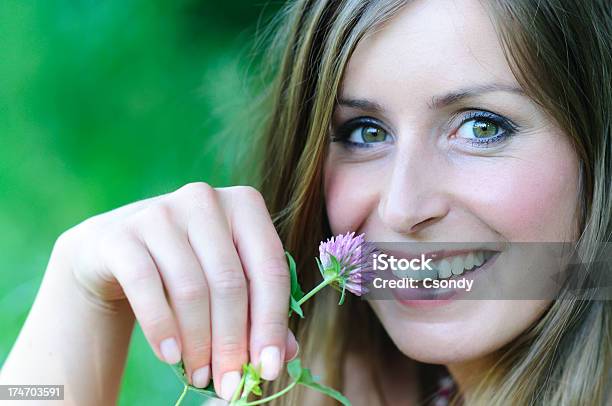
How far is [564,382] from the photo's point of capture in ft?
3.20

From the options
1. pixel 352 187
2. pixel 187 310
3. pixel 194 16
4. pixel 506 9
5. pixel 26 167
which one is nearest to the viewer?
pixel 187 310

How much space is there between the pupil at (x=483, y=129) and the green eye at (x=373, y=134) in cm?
13

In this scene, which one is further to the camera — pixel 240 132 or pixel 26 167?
pixel 26 167

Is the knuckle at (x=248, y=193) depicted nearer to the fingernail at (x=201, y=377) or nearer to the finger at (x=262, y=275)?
the finger at (x=262, y=275)

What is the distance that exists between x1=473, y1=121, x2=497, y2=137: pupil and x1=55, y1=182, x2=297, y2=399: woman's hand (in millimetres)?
286

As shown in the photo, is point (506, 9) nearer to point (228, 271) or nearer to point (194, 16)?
point (228, 271)

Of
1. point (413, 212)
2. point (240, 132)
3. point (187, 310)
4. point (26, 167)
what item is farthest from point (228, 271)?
point (26, 167)

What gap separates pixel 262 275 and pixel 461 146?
12.8 inches

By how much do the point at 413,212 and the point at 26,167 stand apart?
3.67ft

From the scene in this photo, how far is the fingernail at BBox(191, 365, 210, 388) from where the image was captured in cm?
73

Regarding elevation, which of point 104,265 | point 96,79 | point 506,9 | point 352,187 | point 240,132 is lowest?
point 104,265

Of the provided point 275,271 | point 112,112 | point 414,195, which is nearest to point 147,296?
point 275,271

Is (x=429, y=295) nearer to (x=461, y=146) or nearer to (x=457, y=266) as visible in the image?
(x=457, y=266)

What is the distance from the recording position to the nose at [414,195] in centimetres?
91
